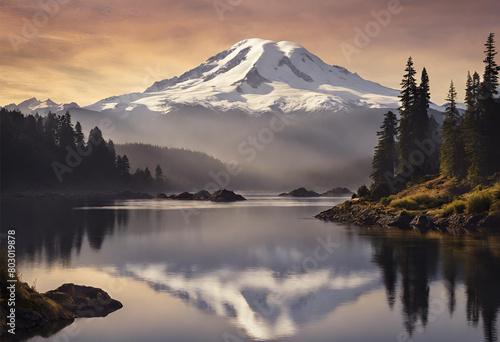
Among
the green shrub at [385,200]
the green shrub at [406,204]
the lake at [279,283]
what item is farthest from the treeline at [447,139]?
the lake at [279,283]

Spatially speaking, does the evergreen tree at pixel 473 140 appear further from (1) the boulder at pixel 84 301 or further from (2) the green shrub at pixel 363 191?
(1) the boulder at pixel 84 301

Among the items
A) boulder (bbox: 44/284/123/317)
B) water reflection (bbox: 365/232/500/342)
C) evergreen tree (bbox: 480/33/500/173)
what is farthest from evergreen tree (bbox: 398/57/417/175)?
boulder (bbox: 44/284/123/317)

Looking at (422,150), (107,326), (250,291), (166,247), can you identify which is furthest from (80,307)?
(422,150)

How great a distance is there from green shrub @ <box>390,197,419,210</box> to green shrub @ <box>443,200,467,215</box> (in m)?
6.73

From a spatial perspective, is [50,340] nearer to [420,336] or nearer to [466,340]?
[420,336]

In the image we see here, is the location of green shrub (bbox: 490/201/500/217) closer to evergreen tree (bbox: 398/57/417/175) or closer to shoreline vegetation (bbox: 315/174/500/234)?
shoreline vegetation (bbox: 315/174/500/234)

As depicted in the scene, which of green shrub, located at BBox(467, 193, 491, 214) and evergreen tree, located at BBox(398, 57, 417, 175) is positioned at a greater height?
evergreen tree, located at BBox(398, 57, 417, 175)

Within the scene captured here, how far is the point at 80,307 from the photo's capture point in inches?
917

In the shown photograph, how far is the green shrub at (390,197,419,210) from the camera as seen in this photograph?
244ft

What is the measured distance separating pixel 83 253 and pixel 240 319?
26.0 meters

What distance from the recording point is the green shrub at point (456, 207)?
6662cm

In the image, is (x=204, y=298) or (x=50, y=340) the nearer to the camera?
(x=50, y=340)

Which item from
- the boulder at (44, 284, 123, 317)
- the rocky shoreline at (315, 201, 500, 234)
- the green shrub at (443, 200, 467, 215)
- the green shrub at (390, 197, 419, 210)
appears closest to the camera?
the boulder at (44, 284, 123, 317)

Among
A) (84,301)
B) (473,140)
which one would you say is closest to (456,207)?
(473,140)
